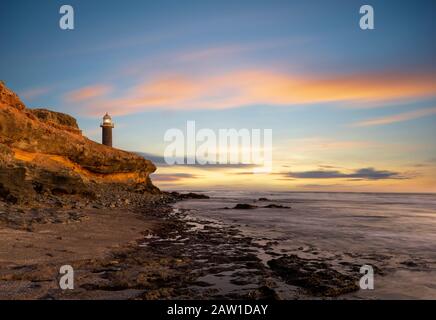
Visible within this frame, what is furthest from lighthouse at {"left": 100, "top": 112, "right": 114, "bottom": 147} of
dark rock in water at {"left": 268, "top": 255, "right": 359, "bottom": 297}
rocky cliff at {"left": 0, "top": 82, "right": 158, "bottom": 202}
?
dark rock in water at {"left": 268, "top": 255, "right": 359, "bottom": 297}

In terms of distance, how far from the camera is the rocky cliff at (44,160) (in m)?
15.9

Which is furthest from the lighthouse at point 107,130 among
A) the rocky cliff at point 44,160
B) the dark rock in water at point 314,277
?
the dark rock in water at point 314,277

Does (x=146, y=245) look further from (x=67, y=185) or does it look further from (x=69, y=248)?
(x=67, y=185)

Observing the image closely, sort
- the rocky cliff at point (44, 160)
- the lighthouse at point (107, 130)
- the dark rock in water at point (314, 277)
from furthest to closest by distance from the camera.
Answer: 1. the lighthouse at point (107, 130)
2. the rocky cliff at point (44, 160)
3. the dark rock in water at point (314, 277)

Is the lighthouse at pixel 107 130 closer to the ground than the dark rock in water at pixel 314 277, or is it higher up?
higher up

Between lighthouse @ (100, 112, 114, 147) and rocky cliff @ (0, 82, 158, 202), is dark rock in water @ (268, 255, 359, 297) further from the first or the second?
lighthouse @ (100, 112, 114, 147)

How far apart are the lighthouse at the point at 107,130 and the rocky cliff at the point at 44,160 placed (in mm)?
11549

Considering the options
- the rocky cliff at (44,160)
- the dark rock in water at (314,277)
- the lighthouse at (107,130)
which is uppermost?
the lighthouse at (107,130)

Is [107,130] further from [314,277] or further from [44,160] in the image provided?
[314,277]

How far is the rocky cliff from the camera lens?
15.9 meters

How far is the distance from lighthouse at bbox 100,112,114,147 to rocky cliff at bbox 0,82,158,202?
1155 centimetres

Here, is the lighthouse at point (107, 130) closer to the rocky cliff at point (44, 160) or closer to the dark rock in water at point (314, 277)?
the rocky cliff at point (44, 160)

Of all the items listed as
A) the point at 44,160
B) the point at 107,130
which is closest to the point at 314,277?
the point at 44,160

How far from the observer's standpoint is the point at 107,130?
178 feet
